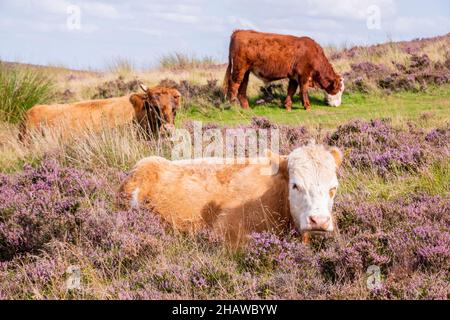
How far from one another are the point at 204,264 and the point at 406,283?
1554mm

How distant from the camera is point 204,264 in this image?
5.07 metres

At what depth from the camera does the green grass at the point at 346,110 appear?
1474 centimetres

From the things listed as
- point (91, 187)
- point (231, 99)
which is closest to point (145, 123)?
point (91, 187)

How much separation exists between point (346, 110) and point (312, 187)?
11.3 metres

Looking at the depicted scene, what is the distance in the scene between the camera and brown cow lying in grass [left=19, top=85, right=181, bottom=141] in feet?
37.1

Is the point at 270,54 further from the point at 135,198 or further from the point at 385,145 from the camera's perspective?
the point at 135,198

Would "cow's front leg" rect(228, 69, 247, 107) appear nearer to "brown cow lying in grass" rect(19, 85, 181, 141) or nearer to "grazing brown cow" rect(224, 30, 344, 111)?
"grazing brown cow" rect(224, 30, 344, 111)

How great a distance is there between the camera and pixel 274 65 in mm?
17234

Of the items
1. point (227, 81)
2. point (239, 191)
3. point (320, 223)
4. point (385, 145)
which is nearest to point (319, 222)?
point (320, 223)

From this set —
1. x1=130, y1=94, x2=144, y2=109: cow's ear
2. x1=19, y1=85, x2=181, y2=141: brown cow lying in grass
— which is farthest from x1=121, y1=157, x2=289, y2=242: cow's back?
x1=130, y1=94, x2=144, y2=109: cow's ear

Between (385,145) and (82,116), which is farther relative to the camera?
(82,116)
